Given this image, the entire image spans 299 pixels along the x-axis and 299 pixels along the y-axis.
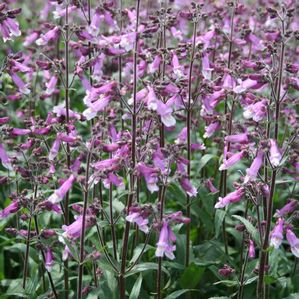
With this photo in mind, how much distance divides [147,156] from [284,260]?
264 centimetres

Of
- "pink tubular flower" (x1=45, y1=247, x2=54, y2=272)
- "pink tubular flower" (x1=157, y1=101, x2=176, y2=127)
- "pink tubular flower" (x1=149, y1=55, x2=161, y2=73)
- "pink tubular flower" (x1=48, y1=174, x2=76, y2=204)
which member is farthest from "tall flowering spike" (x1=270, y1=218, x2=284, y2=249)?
"pink tubular flower" (x1=45, y1=247, x2=54, y2=272)

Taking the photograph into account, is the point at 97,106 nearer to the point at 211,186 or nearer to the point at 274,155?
the point at 274,155

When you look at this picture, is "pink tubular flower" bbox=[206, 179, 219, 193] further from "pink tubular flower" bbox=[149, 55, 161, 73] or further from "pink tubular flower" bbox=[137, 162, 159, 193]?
"pink tubular flower" bbox=[137, 162, 159, 193]

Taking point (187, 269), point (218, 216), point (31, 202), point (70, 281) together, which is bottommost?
point (70, 281)

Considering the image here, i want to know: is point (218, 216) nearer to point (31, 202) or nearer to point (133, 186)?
point (133, 186)

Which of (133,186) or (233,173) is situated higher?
(133,186)

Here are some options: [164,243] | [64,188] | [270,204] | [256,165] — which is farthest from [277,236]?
[64,188]

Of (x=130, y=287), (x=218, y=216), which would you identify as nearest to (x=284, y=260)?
(x=218, y=216)


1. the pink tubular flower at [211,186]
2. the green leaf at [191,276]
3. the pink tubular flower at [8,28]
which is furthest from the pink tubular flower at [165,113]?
the pink tubular flower at [8,28]

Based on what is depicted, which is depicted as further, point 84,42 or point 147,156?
point 84,42

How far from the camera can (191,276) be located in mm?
6238

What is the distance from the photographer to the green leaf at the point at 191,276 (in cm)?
618

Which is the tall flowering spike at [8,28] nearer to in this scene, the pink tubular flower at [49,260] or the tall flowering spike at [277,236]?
the pink tubular flower at [49,260]

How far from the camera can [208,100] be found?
648 cm
